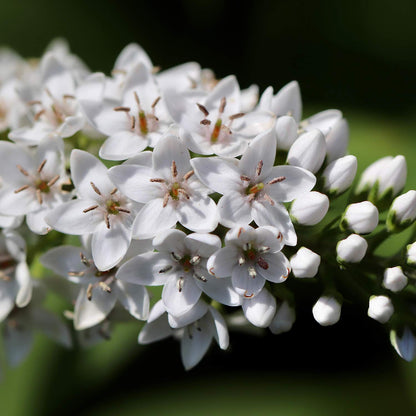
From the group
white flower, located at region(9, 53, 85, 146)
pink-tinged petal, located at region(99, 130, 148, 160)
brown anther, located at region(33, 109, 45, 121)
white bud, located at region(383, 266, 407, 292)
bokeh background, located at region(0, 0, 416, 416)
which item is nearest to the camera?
white bud, located at region(383, 266, 407, 292)

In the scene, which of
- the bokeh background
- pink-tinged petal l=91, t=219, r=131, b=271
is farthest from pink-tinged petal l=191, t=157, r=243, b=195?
the bokeh background

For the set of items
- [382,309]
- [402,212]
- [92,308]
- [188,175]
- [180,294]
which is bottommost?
[92,308]

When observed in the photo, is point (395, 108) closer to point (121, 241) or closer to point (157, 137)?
point (157, 137)

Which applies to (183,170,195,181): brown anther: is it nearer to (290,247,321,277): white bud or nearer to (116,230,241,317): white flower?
(116,230,241,317): white flower

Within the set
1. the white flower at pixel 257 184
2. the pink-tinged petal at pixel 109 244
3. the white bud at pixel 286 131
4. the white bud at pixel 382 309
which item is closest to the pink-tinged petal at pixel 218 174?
the white flower at pixel 257 184

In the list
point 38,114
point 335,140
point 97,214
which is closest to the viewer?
point 97,214

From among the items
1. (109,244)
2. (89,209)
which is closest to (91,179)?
(89,209)

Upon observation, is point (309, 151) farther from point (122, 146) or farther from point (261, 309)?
point (122, 146)
